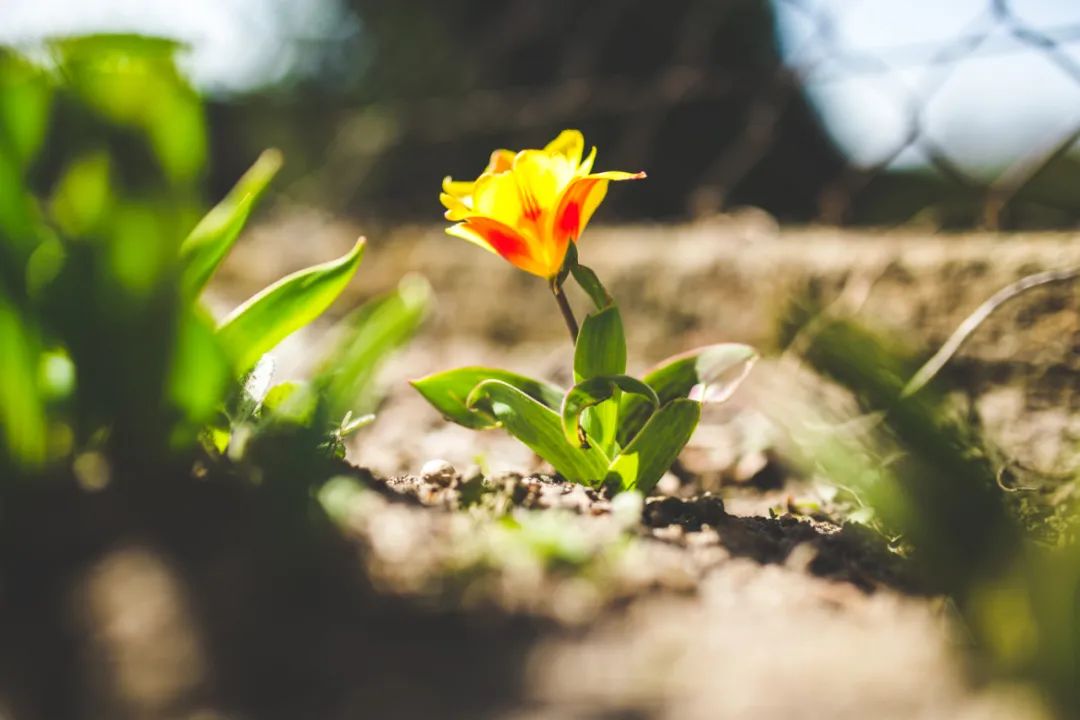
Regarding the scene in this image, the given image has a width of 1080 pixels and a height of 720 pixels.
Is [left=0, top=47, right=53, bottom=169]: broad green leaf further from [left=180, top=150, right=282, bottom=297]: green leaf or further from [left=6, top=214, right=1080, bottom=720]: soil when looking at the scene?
[left=6, top=214, right=1080, bottom=720]: soil

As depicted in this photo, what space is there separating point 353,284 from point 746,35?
2.54 meters

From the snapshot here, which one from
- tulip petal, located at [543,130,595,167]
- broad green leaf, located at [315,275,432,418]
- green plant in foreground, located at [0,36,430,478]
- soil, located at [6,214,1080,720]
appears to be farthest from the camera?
tulip petal, located at [543,130,595,167]

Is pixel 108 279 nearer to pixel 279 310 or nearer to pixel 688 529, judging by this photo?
pixel 279 310

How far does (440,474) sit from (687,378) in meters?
0.33

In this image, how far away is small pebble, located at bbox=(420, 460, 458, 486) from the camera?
1041mm

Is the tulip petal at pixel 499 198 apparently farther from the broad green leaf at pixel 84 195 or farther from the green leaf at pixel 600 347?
the broad green leaf at pixel 84 195

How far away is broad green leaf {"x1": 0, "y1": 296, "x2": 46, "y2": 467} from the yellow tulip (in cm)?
44

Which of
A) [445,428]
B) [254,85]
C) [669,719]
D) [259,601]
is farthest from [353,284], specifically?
[254,85]

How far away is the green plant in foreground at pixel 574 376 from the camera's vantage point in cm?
96

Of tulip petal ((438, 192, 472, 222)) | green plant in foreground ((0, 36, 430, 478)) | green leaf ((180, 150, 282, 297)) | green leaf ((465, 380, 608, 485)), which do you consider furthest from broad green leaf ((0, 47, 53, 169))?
green leaf ((465, 380, 608, 485))

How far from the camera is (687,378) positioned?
1.06 m

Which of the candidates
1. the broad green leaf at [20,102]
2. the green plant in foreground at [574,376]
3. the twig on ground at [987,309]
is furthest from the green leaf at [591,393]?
the broad green leaf at [20,102]

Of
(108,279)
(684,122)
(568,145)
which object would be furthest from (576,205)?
(684,122)

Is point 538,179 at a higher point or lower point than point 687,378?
higher
